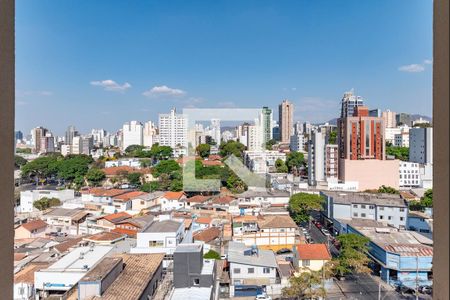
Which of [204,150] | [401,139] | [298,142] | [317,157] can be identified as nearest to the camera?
[204,150]

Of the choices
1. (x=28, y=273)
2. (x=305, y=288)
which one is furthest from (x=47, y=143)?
(x=305, y=288)

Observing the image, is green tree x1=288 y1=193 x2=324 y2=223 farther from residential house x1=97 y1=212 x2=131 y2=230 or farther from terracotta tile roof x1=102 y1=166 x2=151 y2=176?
terracotta tile roof x1=102 y1=166 x2=151 y2=176

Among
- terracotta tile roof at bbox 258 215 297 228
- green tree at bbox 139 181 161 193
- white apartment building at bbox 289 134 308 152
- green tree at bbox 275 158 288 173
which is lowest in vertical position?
terracotta tile roof at bbox 258 215 297 228

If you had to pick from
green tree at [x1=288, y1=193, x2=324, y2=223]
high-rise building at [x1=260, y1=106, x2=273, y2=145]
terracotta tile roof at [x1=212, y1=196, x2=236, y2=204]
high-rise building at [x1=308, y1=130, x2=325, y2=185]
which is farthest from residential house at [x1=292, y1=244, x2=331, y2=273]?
high-rise building at [x1=308, y1=130, x2=325, y2=185]

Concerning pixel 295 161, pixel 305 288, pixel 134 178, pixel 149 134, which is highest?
pixel 149 134

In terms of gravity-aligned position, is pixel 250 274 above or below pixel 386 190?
below

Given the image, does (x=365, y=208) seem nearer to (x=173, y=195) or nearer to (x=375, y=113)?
(x=375, y=113)
